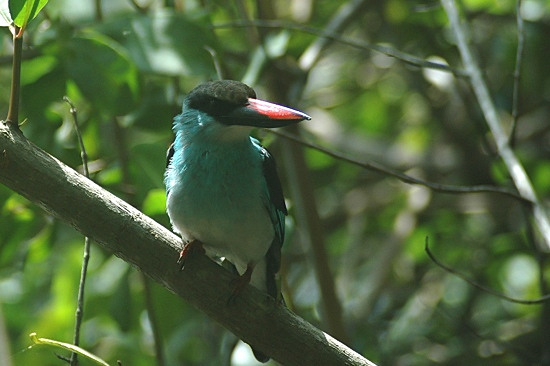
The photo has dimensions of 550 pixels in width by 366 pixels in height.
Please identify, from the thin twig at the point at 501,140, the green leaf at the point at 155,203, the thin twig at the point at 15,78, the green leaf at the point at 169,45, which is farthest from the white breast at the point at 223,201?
the thin twig at the point at 501,140

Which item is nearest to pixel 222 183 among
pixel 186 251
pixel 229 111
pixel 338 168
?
pixel 229 111

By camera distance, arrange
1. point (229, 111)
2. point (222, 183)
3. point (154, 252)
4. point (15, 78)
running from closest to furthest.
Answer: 1. point (15, 78)
2. point (154, 252)
3. point (229, 111)
4. point (222, 183)

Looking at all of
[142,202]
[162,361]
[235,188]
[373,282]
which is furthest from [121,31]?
[373,282]

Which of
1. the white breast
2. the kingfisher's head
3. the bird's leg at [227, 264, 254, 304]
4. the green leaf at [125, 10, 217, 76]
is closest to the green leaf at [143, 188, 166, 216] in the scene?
the white breast

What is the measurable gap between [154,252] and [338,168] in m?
2.70

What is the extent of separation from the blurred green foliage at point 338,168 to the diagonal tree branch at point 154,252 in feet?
2.38

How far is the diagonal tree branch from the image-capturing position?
2232 mm

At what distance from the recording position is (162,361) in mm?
3363

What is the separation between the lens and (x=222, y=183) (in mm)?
2955

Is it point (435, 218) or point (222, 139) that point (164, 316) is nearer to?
point (222, 139)

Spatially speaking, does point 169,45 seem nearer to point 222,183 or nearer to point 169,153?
point 169,153

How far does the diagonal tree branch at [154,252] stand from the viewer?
A: 2232 millimetres

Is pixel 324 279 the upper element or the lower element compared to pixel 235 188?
upper

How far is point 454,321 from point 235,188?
181 centimetres
